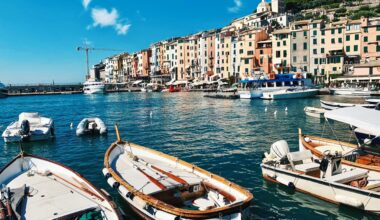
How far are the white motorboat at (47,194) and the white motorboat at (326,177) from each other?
8.01 metres

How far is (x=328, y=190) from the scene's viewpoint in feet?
44.3

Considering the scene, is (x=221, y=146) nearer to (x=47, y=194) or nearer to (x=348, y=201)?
(x=348, y=201)

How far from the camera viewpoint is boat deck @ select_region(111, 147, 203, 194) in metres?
12.8

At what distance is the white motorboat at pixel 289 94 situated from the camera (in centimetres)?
6425

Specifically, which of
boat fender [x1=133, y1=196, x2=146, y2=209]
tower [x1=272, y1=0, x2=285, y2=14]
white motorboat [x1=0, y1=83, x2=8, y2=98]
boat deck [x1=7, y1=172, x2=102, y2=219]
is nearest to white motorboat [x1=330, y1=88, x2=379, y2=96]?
boat fender [x1=133, y1=196, x2=146, y2=209]

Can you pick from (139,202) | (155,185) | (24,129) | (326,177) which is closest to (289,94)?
(24,129)

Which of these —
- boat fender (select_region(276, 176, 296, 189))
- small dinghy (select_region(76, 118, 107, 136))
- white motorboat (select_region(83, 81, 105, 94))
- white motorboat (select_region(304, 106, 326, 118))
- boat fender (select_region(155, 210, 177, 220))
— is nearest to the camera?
boat fender (select_region(155, 210, 177, 220))

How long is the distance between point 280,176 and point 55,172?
9.58 metres

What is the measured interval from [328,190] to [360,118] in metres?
3.35

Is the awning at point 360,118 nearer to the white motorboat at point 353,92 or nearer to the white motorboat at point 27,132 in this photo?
the white motorboat at point 27,132

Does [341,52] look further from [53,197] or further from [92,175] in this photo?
[53,197]

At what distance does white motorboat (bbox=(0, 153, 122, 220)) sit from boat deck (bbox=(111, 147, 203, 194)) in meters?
1.89

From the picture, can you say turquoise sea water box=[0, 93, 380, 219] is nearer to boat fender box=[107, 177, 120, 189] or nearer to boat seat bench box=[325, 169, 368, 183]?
boat seat bench box=[325, 169, 368, 183]

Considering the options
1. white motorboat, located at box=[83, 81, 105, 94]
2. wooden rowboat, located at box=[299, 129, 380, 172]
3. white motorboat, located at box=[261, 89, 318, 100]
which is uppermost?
white motorboat, located at box=[83, 81, 105, 94]
